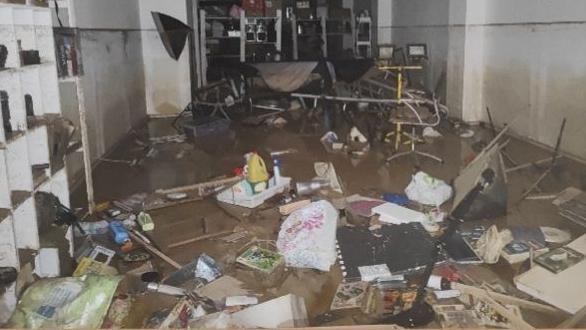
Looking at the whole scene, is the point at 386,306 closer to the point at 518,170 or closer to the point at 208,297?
the point at 208,297

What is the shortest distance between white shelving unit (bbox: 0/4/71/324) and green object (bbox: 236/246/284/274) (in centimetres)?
97

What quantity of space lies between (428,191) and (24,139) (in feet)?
8.11

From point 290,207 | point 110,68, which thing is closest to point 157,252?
point 290,207

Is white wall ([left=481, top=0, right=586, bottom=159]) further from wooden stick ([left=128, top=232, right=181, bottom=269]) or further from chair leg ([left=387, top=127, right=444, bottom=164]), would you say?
wooden stick ([left=128, top=232, right=181, bottom=269])

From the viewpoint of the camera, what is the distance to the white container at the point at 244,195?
3.62 meters

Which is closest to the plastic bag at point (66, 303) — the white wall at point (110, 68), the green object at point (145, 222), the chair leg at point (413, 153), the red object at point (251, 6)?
the green object at point (145, 222)

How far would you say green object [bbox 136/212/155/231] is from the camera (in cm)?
325

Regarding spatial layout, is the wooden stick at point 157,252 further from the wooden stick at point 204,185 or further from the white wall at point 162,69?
the white wall at point 162,69

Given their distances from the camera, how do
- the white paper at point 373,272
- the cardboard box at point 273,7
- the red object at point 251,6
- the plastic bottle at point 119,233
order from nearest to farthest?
the white paper at point 373,272, the plastic bottle at point 119,233, the red object at point 251,6, the cardboard box at point 273,7

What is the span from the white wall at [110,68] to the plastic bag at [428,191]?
95.9 inches

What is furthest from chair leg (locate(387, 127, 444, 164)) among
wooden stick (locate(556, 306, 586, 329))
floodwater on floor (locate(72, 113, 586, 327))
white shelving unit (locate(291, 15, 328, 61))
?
white shelving unit (locate(291, 15, 328, 61))

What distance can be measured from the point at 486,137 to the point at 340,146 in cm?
165

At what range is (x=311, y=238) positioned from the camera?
2715 mm

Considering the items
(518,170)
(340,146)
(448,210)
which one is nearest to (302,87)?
(340,146)
